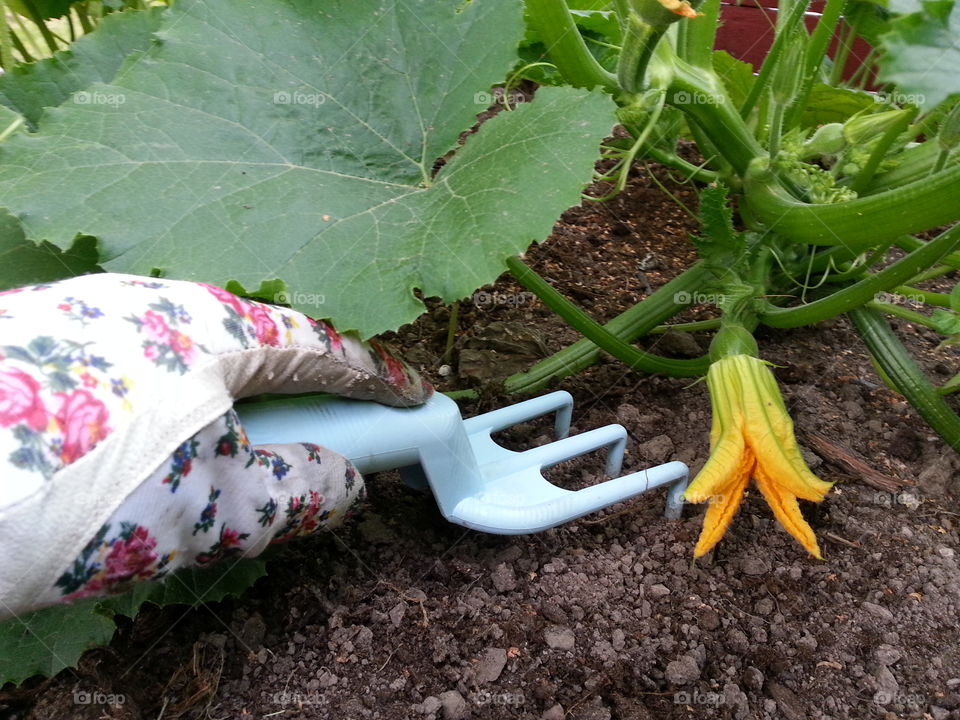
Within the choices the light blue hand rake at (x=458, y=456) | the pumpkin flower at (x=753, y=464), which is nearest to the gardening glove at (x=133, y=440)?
the light blue hand rake at (x=458, y=456)

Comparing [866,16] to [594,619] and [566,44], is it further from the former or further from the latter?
[594,619]

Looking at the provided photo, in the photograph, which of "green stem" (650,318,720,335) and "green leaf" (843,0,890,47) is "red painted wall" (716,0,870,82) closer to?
"green leaf" (843,0,890,47)

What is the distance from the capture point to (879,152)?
1.36 metres

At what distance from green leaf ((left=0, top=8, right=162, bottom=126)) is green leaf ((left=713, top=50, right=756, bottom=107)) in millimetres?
1158

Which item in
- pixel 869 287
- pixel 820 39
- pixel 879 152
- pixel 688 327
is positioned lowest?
pixel 688 327

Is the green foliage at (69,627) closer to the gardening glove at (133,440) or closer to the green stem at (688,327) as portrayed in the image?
the gardening glove at (133,440)

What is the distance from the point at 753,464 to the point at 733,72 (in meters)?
1.09

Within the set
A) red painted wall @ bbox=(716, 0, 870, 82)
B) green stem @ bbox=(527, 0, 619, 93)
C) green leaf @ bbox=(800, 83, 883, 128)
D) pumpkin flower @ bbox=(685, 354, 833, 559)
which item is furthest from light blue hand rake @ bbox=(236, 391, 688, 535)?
red painted wall @ bbox=(716, 0, 870, 82)

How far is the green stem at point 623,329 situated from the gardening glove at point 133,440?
61 centimetres

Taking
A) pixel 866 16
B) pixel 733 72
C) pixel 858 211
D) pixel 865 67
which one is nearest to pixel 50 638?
pixel 858 211

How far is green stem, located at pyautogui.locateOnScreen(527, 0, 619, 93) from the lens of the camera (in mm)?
1358

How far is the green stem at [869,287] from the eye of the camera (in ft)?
3.83

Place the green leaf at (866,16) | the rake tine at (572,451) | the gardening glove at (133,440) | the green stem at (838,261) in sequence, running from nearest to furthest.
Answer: the gardening glove at (133,440) → the rake tine at (572,451) → the green stem at (838,261) → the green leaf at (866,16)

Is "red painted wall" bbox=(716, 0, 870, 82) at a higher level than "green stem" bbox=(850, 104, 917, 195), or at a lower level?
lower
